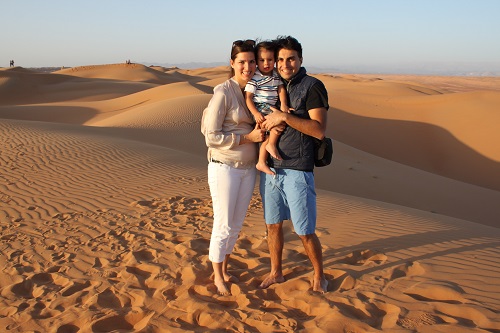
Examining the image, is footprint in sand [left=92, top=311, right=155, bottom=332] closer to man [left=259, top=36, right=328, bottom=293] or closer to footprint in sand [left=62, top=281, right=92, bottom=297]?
footprint in sand [left=62, top=281, right=92, bottom=297]

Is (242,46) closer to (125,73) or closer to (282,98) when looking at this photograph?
(282,98)

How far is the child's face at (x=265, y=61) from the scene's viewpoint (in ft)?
11.3

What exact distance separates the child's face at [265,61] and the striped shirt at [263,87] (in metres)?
0.04

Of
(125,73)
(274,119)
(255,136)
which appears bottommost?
(255,136)

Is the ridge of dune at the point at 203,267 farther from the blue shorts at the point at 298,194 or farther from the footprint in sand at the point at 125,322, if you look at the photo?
the blue shorts at the point at 298,194

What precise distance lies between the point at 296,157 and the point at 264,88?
607mm

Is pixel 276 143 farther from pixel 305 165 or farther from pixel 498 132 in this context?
pixel 498 132

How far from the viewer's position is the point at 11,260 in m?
4.95

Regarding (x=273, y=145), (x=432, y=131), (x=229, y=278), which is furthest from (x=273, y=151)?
(x=432, y=131)

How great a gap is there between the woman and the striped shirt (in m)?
0.08

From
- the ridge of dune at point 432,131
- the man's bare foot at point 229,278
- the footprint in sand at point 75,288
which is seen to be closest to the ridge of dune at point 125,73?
the ridge of dune at point 432,131

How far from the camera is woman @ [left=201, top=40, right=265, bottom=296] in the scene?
3.51 m

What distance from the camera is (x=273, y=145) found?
141 inches

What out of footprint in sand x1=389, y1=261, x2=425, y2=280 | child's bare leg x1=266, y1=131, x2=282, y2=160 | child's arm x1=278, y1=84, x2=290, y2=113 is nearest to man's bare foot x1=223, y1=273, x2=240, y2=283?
child's bare leg x1=266, y1=131, x2=282, y2=160
